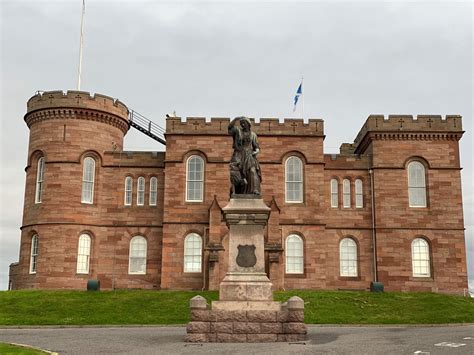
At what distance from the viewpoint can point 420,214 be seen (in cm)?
3641

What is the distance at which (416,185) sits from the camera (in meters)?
36.9

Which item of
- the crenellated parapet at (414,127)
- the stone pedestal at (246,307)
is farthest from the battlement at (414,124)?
the stone pedestal at (246,307)

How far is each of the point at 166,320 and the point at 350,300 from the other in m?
9.45

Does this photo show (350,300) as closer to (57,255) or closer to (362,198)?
(362,198)

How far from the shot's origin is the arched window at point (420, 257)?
35844mm

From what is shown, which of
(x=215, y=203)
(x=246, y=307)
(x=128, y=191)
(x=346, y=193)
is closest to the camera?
(x=246, y=307)

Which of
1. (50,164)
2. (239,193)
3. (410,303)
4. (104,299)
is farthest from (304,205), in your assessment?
(239,193)

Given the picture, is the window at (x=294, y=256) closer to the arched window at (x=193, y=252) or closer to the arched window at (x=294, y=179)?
the arched window at (x=294, y=179)

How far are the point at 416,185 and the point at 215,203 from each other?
12.8 m

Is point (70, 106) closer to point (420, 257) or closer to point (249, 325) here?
point (420, 257)

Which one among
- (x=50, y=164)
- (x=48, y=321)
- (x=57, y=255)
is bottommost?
(x=48, y=321)

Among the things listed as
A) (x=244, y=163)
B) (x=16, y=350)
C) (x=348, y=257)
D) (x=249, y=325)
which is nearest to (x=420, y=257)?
(x=348, y=257)

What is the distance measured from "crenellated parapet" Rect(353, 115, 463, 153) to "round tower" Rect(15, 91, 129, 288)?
1668 cm

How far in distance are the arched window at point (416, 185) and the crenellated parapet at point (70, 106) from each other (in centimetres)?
1933
